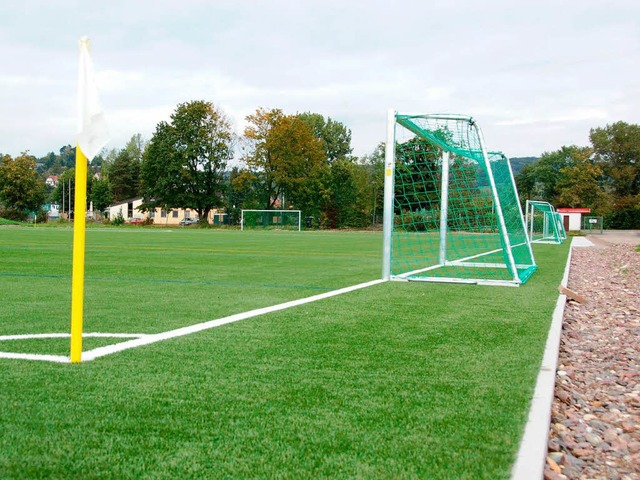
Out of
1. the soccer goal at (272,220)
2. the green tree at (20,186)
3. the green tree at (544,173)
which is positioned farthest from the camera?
the green tree at (544,173)

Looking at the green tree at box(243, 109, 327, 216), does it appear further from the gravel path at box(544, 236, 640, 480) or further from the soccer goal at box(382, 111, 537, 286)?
the gravel path at box(544, 236, 640, 480)

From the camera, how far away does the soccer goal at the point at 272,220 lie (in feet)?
184

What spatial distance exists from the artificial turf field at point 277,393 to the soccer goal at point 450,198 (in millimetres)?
3363

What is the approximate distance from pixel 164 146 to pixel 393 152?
190 ft

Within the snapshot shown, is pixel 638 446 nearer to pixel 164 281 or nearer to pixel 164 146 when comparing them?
pixel 164 281

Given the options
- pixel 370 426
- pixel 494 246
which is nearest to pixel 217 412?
pixel 370 426

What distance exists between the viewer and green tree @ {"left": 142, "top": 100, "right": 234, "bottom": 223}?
6475 cm

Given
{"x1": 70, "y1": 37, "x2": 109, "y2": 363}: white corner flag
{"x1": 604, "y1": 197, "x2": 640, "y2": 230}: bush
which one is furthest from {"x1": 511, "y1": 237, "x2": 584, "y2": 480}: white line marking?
{"x1": 604, "y1": 197, "x2": 640, "y2": 230}: bush

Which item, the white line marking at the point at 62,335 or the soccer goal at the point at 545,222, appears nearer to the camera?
the white line marking at the point at 62,335

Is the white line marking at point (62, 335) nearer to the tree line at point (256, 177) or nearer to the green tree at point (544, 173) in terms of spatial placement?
the tree line at point (256, 177)

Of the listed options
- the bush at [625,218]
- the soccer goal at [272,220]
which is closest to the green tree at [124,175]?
the soccer goal at [272,220]

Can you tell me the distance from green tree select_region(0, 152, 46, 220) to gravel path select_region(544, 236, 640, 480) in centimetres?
7200

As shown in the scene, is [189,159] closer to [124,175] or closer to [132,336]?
[124,175]

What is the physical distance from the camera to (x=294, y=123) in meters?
65.1
